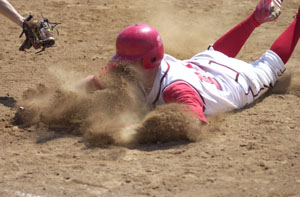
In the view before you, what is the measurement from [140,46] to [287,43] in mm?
2142

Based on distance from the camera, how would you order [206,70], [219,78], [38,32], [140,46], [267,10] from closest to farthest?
1. [140,46]
2. [219,78]
3. [206,70]
4. [38,32]
5. [267,10]

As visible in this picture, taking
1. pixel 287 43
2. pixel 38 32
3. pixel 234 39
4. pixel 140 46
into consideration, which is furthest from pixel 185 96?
pixel 38 32

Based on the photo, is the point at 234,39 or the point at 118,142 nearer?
the point at 118,142

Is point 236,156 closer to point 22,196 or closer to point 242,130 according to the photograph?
point 242,130

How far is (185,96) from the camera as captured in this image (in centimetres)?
477

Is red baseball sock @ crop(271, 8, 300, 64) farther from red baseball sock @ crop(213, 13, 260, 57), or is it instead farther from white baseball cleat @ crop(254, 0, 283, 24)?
red baseball sock @ crop(213, 13, 260, 57)

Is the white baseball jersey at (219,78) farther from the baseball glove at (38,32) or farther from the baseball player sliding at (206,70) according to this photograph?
the baseball glove at (38,32)

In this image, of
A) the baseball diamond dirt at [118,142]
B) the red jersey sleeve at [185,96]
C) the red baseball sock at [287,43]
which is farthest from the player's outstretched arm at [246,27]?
the red jersey sleeve at [185,96]

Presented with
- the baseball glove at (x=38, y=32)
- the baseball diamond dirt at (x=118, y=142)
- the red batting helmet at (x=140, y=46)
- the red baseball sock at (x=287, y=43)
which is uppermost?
the red batting helmet at (x=140, y=46)

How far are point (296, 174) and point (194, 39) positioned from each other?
418 centimetres

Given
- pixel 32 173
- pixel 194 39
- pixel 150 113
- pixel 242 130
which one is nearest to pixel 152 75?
pixel 150 113

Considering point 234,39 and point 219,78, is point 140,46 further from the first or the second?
point 234,39

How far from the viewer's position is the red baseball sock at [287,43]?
6.02m

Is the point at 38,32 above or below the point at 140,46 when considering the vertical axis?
below
